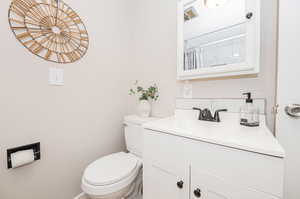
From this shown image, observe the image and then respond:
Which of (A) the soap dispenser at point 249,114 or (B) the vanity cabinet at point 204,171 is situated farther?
(A) the soap dispenser at point 249,114

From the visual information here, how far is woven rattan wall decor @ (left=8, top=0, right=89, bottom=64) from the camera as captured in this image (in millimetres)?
853

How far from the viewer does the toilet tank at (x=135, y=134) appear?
3.94 ft

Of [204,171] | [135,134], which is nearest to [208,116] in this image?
[204,171]

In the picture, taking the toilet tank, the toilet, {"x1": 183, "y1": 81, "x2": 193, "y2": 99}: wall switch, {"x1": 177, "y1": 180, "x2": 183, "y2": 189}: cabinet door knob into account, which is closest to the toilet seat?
the toilet

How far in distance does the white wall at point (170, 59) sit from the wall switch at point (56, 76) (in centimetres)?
76

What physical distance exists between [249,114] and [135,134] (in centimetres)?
92

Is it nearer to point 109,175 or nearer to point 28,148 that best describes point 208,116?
point 109,175

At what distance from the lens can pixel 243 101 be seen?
2.80ft

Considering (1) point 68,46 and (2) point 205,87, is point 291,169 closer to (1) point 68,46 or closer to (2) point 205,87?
(2) point 205,87

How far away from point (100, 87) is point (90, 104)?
0.65 feet

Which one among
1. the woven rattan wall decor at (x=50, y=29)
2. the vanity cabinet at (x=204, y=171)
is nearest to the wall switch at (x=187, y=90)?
the vanity cabinet at (x=204, y=171)

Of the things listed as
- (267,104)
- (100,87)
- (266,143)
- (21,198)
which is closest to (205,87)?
(267,104)

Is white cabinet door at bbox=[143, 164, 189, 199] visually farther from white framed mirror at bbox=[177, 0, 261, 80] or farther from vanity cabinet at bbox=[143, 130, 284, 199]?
white framed mirror at bbox=[177, 0, 261, 80]

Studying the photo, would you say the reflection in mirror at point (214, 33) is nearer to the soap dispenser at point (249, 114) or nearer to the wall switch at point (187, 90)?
the wall switch at point (187, 90)
